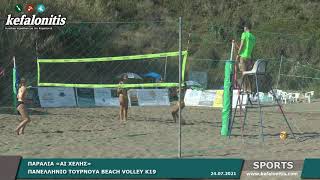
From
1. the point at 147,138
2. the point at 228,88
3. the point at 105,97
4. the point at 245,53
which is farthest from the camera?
the point at 105,97

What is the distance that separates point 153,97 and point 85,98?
2.61m

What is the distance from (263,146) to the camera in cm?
1030

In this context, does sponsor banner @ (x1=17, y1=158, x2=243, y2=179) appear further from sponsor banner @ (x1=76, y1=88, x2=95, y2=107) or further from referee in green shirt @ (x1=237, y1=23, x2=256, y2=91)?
sponsor banner @ (x1=76, y1=88, x2=95, y2=107)

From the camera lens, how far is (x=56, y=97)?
2117 centimetres

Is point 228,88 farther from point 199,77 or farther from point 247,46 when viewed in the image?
point 199,77

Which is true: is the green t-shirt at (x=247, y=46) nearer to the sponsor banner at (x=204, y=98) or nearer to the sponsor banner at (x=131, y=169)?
the sponsor banner at (x=131, y=169)

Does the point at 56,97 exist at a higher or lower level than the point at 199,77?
higher

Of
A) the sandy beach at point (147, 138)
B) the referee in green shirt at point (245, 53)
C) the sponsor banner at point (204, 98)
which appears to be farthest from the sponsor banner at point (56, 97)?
the referee in green shirt at point (245, 53)

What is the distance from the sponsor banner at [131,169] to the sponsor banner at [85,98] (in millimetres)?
15220

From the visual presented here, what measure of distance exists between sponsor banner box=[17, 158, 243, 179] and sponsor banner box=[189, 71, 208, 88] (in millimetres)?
23580

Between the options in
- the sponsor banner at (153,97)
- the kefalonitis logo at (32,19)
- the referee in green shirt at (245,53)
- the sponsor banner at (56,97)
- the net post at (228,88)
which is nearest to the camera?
the referee in green shirt at (245,53)

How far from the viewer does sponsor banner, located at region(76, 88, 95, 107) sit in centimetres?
2218

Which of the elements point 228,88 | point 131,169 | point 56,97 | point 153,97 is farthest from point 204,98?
point 131,169

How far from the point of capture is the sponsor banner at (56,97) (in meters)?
20.7
